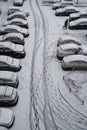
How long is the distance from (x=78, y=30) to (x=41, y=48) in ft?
23.2

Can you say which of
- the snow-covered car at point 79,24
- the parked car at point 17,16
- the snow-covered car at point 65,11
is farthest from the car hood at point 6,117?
the snow-covered car at point 65,11

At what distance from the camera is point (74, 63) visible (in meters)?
25.7

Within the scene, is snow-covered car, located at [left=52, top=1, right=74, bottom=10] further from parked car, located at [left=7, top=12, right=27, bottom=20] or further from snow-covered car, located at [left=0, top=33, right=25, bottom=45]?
snow-covered car, located at [left=0, top=33, right=25, bottom=45]

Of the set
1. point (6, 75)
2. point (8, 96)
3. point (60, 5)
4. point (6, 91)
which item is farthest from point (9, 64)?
point (60, 5)

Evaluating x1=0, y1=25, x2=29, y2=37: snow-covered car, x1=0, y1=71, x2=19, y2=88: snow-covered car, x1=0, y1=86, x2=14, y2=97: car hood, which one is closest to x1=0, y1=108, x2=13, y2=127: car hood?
x1=0, y1=86, x2=14, y2=97: car hood

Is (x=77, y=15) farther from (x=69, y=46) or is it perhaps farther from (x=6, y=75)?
(x=6, y=75)

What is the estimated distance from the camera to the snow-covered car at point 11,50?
2736 cm

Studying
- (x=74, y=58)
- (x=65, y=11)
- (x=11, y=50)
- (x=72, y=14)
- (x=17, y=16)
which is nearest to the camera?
(x=74, y=58)

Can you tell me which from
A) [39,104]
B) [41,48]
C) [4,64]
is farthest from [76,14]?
[39,104]

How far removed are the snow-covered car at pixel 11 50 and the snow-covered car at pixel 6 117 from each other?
9068 mm

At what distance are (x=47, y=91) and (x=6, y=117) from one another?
5299 mm

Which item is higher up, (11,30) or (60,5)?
(60,5)

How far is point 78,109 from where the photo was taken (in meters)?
21.1

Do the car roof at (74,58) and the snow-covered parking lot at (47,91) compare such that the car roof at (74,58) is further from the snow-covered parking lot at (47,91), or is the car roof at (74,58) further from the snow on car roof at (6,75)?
the snow on car roof at (6,75)
